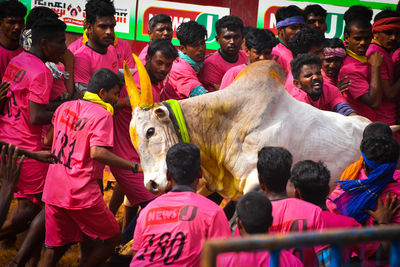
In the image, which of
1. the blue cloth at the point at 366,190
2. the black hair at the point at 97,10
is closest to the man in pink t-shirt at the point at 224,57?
the black hair at the point at 97,10

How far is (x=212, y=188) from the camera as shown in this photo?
531 centimetres

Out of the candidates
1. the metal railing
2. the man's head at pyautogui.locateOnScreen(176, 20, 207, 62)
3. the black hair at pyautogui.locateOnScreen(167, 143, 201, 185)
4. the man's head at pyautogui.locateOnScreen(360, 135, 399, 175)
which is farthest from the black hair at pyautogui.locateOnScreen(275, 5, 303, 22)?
the metal railing

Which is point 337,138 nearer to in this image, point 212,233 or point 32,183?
point 212,233

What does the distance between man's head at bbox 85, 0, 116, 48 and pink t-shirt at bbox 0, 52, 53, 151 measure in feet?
3.36

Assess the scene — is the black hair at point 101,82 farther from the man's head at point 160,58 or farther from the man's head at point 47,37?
the man's head at point 160,58

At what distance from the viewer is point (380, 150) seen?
3.96 m

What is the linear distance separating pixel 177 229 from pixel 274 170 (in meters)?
0.74

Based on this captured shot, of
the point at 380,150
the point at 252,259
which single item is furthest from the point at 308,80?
the point at 252,259

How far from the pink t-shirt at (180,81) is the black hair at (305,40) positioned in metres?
1.16

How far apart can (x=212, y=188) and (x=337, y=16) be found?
4937mm

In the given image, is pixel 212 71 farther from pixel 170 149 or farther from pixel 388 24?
pixel 170 149

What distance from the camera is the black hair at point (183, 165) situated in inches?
146

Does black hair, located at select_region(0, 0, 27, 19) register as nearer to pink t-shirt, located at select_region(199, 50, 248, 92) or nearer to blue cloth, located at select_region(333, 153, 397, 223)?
pink t-shirt, located at select_region(199, 50, 248, 92)

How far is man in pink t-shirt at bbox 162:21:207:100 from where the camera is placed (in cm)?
619
